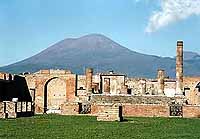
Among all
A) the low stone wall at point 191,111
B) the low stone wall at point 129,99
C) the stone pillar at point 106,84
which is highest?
the stone pillar at point 106,84

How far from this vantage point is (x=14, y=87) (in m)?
44.1

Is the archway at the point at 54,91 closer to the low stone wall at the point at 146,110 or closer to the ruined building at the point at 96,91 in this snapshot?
the ruined building at the point at 96,91

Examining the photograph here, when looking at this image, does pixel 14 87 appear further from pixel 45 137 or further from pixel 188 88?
pixel 45 137

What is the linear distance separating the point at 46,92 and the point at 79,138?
107 ft

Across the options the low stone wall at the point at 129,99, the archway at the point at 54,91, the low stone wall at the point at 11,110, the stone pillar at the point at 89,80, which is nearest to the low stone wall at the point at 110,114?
the low stone wall at the point at 11,110

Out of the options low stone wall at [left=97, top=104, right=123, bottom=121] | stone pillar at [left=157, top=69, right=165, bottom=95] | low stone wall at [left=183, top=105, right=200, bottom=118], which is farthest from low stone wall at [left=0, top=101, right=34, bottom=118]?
stone pillar at [left=157, top=69, right=165, bottom=95]

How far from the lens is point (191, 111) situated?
31.1 m

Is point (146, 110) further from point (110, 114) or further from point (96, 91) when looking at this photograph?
point (96, 91)

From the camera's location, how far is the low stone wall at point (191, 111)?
3088 centimetres

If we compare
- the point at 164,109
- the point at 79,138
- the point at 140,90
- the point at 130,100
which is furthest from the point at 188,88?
the point at 79,138

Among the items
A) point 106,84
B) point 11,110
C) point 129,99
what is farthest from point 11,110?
point 106,84

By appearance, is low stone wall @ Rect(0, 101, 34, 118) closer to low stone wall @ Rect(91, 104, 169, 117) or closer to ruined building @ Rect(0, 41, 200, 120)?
ruined building @ Rect(0, 41, 200, 120)

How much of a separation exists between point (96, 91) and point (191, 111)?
15.4 metres

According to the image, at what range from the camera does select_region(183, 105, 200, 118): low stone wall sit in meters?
30.9
